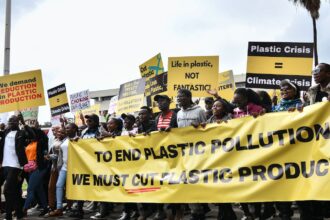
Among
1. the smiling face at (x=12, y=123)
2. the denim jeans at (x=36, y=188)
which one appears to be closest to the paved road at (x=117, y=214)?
the denim jeans at (x=36, y=188)

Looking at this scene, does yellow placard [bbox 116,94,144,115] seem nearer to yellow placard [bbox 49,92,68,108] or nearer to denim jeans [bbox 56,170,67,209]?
yellow placard [bbox 49,92,68,108]

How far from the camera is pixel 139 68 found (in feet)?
41.2

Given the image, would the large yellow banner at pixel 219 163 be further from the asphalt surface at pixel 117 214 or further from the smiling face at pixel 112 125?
the asphalt surface at pixel 117 214

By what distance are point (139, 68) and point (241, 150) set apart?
6.68 metres

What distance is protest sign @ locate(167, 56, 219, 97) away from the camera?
10.1 m

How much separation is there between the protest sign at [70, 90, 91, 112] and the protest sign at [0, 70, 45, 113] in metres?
3.19

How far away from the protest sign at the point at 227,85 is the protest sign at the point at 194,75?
305 cm

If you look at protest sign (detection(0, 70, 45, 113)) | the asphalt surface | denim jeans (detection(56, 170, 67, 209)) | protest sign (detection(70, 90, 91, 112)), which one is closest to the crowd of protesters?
denim jeans (detection(56, 170, 67, 209))

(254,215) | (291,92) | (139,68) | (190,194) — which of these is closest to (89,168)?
(190,194)

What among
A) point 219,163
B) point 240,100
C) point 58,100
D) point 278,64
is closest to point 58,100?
point 58,100

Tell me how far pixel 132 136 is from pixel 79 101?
7.37 metres

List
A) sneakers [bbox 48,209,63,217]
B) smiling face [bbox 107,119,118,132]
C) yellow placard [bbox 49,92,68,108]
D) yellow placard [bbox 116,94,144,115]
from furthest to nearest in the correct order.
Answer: yellow placard [bbox 49,92,68,108]
yellow placard [bbox 116,94,144,115]
sneakers [bbox 48,209,63,217]
smiling face [bbox 107,119,118,132]

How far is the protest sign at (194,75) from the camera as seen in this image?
1013 cm

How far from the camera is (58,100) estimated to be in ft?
43.8
